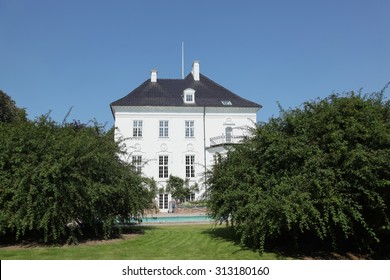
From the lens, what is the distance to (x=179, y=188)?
3600cm

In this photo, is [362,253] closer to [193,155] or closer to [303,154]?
[303,154]

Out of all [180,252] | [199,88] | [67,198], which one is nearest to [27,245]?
[67,198]

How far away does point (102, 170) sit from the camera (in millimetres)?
12484

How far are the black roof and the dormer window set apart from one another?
1.48ft

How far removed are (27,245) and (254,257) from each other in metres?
7.24

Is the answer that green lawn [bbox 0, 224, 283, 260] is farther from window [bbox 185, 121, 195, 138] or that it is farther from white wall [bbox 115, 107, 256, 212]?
window [bbox 185, 121, 195, 138]

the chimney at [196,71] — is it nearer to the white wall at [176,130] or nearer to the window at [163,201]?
the white wall at [176,130]

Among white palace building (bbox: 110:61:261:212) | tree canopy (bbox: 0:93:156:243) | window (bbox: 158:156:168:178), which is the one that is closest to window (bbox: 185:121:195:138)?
white palace building (bbox: 110:61:261:212)

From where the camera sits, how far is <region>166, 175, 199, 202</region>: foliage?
35750 millimetres

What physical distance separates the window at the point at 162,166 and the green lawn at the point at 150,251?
79.6 feet

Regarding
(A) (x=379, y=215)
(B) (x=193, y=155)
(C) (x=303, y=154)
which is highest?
(B) (x=193, y=155)

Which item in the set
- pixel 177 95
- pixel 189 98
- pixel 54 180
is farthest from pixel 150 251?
pixel 177 95

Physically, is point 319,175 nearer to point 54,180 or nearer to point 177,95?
point 54,180

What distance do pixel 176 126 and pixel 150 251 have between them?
93.3 feet
